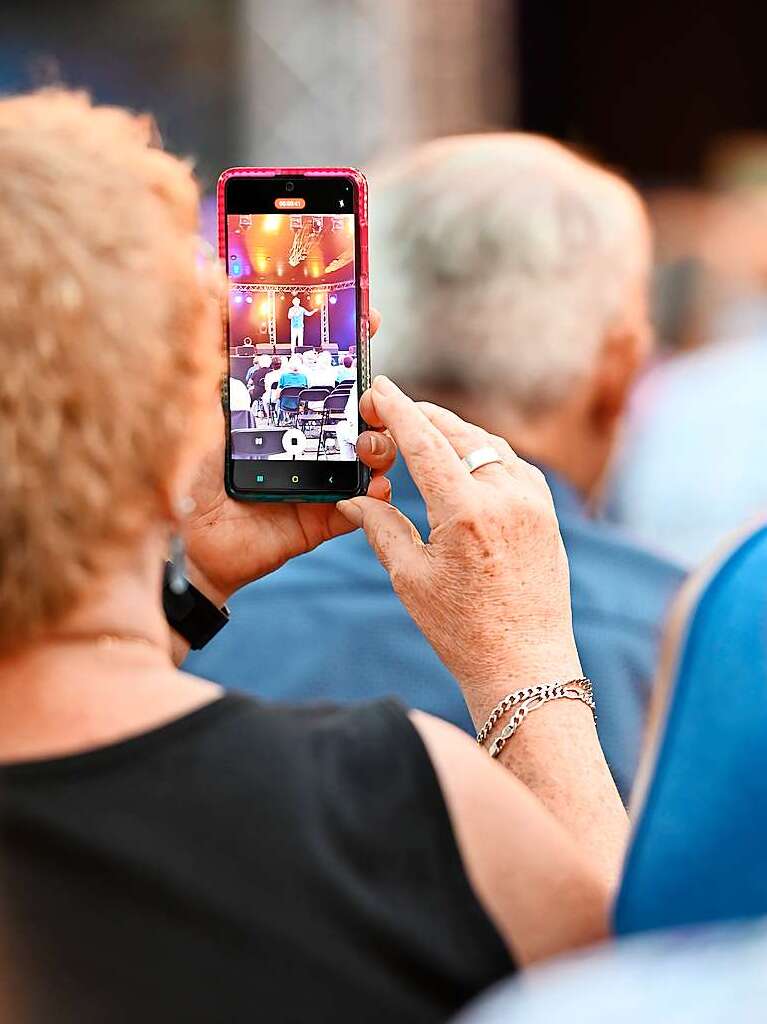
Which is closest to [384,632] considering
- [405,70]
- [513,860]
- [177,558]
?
[177,558]

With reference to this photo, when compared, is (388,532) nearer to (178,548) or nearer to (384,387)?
(384,387)

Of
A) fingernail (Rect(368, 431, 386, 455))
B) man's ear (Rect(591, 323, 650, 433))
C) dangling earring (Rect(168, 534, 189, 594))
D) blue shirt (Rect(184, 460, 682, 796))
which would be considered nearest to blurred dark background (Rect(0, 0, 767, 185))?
man's ear (Rect(591, 323, 650, 433))

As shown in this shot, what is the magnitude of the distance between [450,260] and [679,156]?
738 centimetres

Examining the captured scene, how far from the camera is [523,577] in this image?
1.16 metres

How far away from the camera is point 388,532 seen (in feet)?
3.94

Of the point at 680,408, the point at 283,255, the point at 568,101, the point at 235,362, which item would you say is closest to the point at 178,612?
the point at 235,362

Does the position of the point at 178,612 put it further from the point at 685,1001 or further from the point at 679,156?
the point at 679,156

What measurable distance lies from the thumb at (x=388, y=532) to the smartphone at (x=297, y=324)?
0.10 feet

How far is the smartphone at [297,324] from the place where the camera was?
3.95 ft

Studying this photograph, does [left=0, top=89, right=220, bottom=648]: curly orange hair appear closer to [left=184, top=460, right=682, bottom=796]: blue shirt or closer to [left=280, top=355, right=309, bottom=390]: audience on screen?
[left=280, top=355, right=309, bottom=390]: audience on screen

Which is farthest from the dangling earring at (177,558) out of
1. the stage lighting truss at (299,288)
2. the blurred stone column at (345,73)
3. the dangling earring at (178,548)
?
the blurred stone column at (345,73)

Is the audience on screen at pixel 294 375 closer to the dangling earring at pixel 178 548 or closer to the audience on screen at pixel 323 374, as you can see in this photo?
the audience on screen at pixel 323 374

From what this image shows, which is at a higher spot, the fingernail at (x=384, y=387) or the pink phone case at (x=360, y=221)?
the pink phone case at (x=360, y=221)

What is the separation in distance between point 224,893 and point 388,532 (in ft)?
1.52
